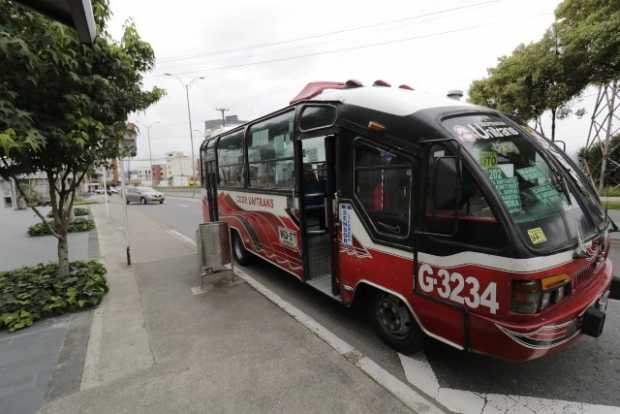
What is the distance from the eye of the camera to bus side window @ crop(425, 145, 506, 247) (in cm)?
221

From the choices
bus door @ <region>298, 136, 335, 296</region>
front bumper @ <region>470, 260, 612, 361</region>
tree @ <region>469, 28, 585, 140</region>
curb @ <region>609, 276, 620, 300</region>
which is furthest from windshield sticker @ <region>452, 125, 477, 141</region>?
tree @ <region>469, 28, 585, 140</region>

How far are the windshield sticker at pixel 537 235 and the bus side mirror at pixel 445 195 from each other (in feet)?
1.58

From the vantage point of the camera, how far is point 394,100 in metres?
2.84

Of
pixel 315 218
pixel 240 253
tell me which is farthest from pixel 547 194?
pixel 240 253

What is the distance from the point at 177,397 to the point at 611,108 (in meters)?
13.7

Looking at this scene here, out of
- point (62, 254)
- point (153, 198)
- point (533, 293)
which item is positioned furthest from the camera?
point (153, 198)

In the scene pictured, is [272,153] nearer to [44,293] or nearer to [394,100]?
[394,100]

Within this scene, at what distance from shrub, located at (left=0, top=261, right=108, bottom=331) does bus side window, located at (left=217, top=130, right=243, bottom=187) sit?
110 inches

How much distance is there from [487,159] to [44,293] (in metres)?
5.74

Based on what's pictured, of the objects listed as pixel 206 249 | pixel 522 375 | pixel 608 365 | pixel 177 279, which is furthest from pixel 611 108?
pixel 177 279

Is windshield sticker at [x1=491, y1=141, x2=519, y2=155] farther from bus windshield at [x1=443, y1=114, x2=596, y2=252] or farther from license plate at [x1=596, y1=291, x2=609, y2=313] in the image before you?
license plate at [x1=596, y1=291, x2=609, y2=313]

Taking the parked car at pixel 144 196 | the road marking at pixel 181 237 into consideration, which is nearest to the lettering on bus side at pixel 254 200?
the road marking at pixel 181 237

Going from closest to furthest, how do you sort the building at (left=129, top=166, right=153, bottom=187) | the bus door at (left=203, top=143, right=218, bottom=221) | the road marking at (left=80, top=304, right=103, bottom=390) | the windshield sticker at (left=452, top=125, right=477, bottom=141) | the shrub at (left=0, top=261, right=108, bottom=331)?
the windshield sticker at (left=452, top=125, right=477, bottom=141) < the road marking at (left=80, top=304, right=103, bottom=390) < the shrub at (left=0, top=261, right=108, bottom=331) < the bus door at (left=203, top=143, right=218, bottom=221) < the building at (left=129, top=166, right=153, bottom=187)

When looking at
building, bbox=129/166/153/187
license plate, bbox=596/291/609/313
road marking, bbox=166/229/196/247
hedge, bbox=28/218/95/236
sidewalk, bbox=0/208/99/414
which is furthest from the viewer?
building, bbox=129/166/153/187
